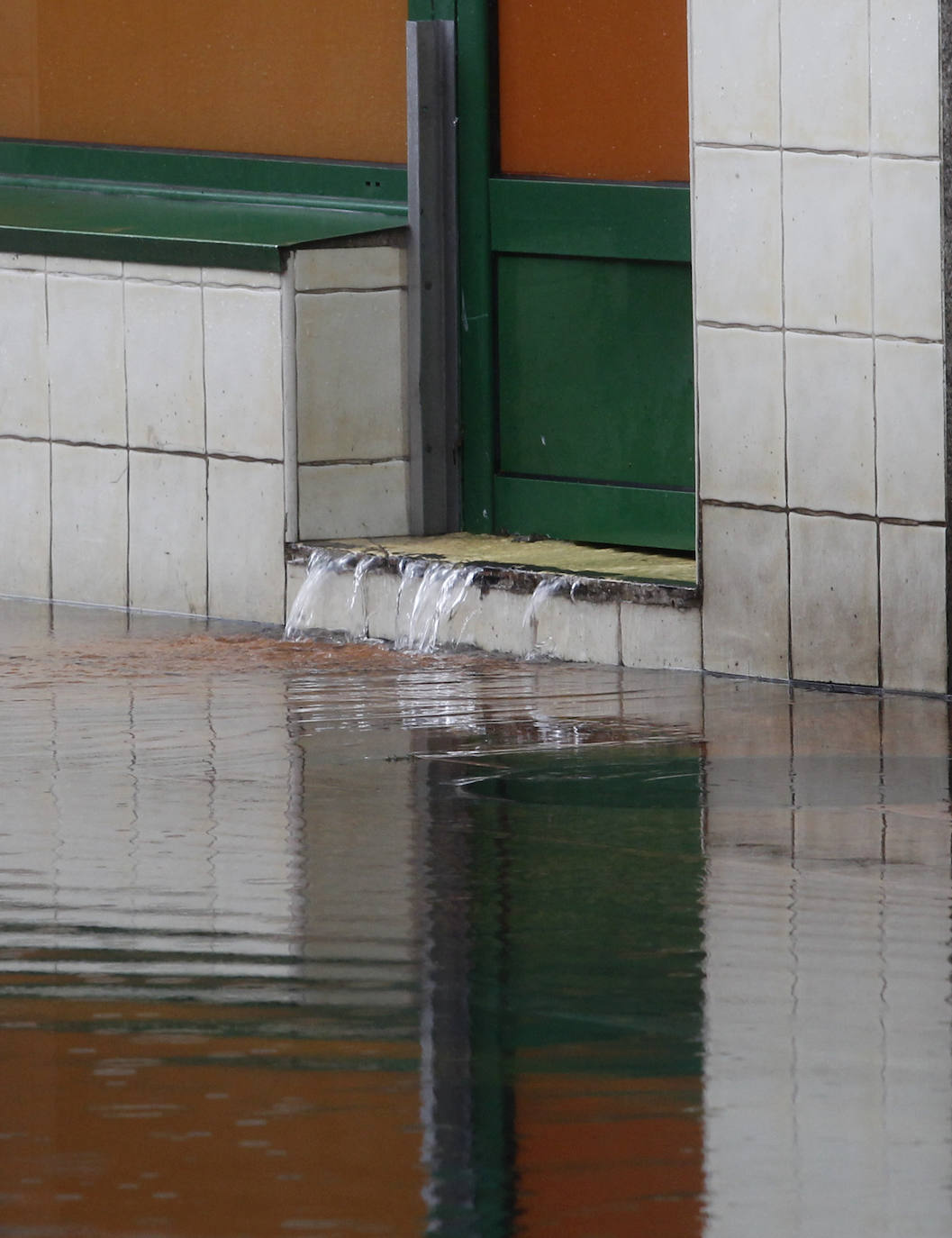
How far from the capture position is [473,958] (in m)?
4.57

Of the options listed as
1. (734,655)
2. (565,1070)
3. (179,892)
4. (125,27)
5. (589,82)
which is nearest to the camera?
(565,1070)

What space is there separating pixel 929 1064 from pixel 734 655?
3.18m

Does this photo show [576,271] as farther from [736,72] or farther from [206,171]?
[206,171]

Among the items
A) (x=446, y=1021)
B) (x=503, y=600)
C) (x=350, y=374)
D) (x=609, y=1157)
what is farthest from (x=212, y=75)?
(x=609, y=1157)

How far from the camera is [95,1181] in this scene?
11.5 ft

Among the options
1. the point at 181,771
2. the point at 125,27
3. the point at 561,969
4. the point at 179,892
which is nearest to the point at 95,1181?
the point at 561,969

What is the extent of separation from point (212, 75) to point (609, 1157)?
575 centimetres

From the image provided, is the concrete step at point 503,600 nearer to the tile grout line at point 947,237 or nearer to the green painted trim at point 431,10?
the tile grout line at point 947,237

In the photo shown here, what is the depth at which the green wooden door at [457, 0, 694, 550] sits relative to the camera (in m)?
7.54

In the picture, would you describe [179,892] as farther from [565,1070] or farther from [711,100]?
[711,100]

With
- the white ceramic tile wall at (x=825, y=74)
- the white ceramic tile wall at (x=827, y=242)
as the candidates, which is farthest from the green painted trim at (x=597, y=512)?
the white ceramic tile wall at (x=825, y=74)

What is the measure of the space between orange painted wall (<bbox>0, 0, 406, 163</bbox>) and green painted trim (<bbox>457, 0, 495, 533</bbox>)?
1.20 ft

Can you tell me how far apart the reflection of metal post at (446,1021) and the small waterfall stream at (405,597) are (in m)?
1.55

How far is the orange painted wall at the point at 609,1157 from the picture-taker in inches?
133
